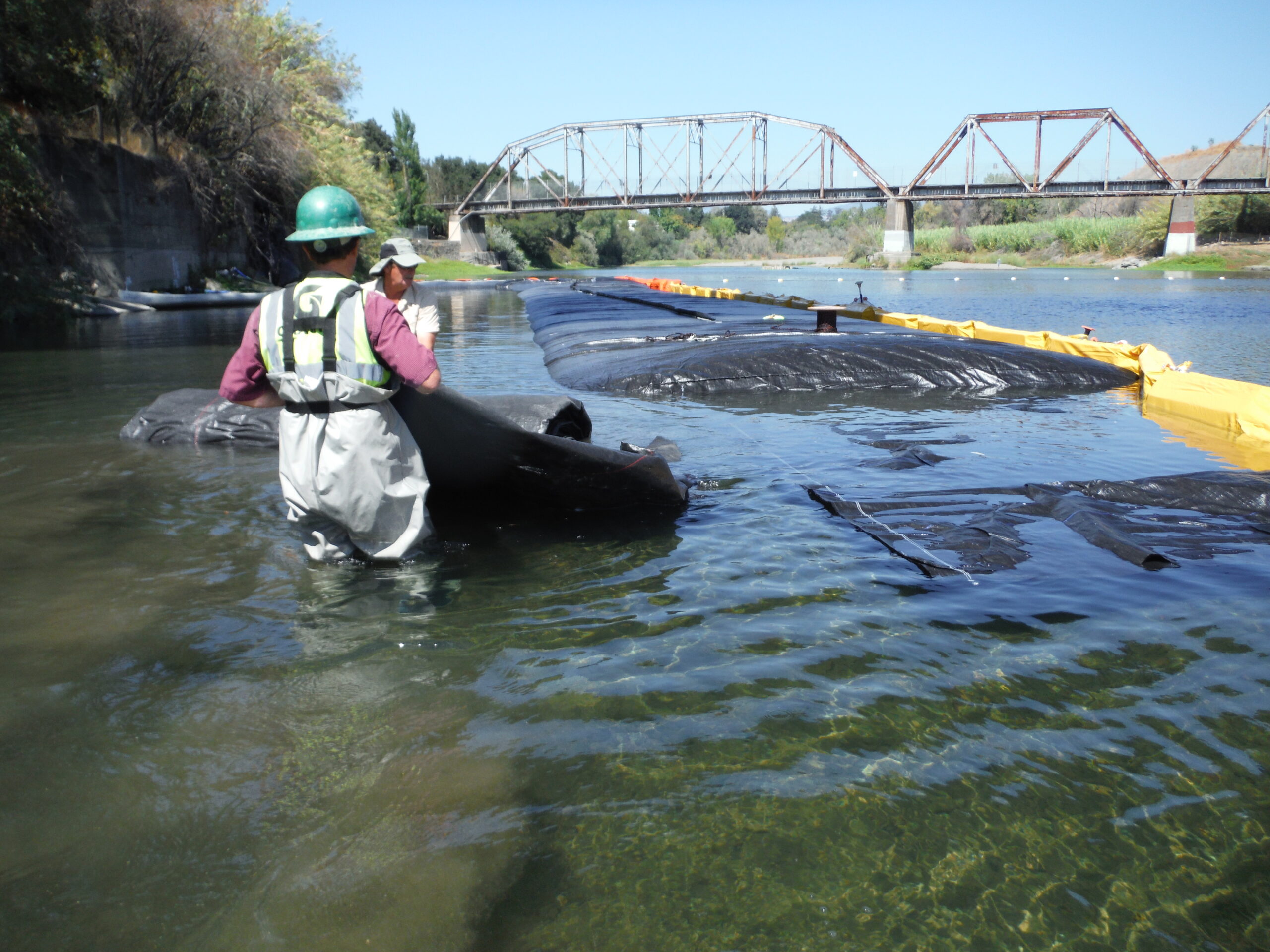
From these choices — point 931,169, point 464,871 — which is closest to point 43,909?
point 464,871

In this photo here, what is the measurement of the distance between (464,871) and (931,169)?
267ft

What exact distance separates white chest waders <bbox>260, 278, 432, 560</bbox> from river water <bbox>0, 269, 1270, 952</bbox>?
41 centimetres

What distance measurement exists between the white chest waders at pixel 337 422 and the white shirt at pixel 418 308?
123 centimetres

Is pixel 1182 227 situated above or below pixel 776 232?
below

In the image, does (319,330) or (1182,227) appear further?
(1182,227)

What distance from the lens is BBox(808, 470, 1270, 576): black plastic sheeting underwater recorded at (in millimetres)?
4352

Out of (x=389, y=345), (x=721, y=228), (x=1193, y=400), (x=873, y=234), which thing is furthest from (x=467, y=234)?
(x=721, y=228)

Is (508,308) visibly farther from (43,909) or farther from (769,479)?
(43,909)

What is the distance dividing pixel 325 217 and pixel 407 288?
1561 millimetres

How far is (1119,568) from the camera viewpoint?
4.18 meters

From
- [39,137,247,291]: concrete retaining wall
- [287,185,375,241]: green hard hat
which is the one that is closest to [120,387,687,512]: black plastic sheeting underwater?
[287,185,375,241]: green hard hat

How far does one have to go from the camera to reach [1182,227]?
188 feet

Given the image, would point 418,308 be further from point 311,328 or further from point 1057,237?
point 1057,237

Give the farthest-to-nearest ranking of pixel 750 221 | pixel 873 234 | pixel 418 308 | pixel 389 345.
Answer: pixel 750 221, pixel 873 234, pixel 418 308, pixel 389 345
